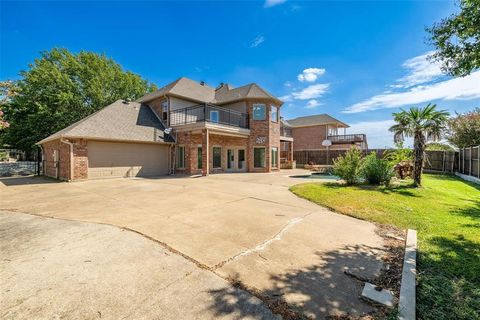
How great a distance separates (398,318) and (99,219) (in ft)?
20.0

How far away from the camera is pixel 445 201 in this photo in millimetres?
7926

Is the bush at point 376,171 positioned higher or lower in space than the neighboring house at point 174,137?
lower

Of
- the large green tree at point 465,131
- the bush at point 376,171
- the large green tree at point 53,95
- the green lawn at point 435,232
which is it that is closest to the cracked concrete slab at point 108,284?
the green lawn at point 435,232

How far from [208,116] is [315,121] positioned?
21.6 meters

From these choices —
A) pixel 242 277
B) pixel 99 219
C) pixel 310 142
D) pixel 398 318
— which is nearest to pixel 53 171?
pixel 99 219

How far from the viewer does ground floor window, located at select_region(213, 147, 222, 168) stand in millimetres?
19252

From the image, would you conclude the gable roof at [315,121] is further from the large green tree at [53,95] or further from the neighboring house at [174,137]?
the large green tree at [53,95]

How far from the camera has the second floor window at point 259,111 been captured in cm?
1884

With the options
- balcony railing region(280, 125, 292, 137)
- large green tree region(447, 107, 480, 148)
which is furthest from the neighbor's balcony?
large green tree region(447, 107, 480, 148)

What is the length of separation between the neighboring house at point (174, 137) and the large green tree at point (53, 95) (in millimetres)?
7066

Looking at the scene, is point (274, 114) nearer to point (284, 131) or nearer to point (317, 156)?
point (317, 156)

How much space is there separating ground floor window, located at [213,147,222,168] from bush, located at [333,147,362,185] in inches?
438

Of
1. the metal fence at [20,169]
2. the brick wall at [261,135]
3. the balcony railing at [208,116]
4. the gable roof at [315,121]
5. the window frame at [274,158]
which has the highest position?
the gable roof at [315,121]

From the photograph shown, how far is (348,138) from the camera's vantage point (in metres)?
31.9
